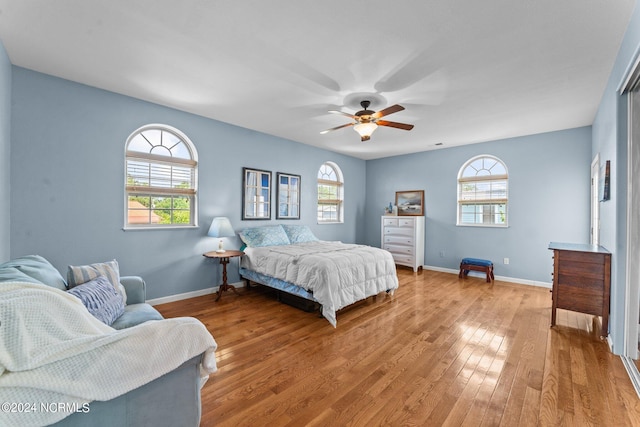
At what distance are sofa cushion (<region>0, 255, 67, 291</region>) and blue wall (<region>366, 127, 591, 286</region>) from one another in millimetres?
5950

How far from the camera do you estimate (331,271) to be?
124 inches

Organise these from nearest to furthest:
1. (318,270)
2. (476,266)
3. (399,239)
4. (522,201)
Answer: (318,270) → (522,201) → (476,266) → (399,239)

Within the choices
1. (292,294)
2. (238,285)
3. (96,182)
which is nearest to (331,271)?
(292,294)

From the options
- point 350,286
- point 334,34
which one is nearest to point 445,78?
point 334,34

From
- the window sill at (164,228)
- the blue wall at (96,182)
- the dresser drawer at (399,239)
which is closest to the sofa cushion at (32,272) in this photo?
the blue wall at (96,182)

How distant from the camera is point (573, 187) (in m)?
4.45

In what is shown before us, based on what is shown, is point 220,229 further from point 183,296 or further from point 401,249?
point 401,249

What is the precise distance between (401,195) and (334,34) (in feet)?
15.8

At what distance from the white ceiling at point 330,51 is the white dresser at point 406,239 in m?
2.64

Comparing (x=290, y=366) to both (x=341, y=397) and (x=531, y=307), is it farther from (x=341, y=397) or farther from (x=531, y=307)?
(x=531, y=307)

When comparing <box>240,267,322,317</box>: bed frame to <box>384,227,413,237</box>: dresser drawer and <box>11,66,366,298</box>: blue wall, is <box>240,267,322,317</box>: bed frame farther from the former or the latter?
<box>384,227,413,237</box>: dresser drawer

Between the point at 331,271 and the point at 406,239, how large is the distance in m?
3.27

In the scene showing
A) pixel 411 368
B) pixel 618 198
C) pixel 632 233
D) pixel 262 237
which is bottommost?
pixel 411 368

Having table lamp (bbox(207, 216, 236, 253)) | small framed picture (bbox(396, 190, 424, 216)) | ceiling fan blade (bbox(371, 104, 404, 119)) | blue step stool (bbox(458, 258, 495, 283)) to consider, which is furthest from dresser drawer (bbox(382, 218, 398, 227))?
table lamp (bbox(207, 216, 236, 253))
